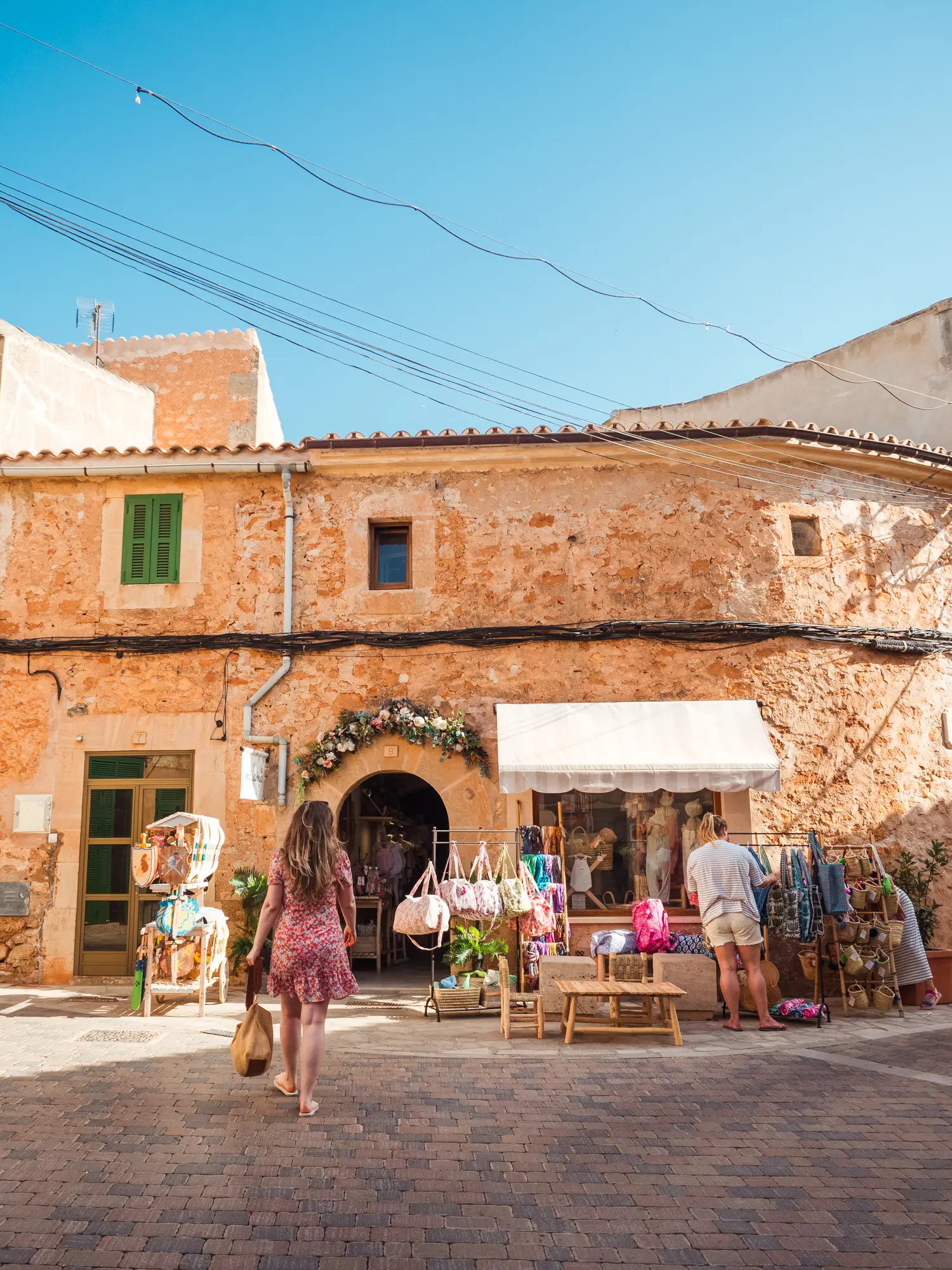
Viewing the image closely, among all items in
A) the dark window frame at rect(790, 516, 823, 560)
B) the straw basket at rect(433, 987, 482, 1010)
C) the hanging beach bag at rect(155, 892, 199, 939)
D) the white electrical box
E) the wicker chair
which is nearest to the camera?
→ the wicker chair

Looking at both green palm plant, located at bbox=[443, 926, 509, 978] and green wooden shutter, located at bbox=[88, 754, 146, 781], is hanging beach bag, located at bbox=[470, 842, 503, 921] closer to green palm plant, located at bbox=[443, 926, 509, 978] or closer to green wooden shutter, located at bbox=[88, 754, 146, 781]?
green palm plant, located at bbox=[443, 926, 509, 978]

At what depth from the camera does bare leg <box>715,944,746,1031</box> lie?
8648 millimetres

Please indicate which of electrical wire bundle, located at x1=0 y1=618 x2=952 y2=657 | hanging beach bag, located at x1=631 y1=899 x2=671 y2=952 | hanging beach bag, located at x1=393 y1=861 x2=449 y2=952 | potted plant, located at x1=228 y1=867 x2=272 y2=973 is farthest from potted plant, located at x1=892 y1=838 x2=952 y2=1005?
potted plant, located at x1=228 y1=867 x2=272 y2=973

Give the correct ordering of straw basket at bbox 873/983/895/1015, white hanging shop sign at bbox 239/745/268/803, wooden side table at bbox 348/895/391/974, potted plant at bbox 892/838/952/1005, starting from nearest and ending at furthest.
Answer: straw basket at bbox 873/983/895/1015 → white hanging shop sign at bbox 239/745/268/803 → potted plant at bbox 892/838/952/1005 → wooden side table at bbox 348/895/391/974

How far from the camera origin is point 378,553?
40.1 feet

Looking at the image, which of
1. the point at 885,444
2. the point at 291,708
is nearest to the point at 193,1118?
the point at 291,708

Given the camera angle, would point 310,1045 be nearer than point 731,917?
Yes

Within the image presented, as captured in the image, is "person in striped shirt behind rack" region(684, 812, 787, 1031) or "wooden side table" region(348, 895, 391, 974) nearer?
"person in striped shirt behind rack" region(684, 812, 787, 1031)

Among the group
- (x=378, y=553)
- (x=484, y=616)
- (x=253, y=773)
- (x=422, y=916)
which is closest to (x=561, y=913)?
(x=422, y=916)

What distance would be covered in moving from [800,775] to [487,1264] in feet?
27.5

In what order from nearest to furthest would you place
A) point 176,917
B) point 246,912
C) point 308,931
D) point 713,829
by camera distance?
point 308,931 < point 713,829 < point 176,917 < point 246,912

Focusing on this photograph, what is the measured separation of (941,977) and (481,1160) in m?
7.14

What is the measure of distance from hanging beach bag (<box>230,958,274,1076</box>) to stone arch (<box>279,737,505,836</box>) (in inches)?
218

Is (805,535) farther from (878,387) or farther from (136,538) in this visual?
(136,538)
